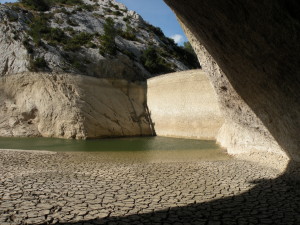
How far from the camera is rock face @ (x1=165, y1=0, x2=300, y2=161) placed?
452 centimetres

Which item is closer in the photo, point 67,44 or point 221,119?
point 221,119

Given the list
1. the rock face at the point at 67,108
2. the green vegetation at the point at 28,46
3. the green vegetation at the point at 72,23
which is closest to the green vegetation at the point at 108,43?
the green vegetation at the point at 72,23

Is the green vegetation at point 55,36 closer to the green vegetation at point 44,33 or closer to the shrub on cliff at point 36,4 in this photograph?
the green vegetation at point 44,33

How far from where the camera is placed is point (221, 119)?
20578 mm

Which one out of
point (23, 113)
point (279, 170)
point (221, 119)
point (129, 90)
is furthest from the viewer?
point (129, 90)

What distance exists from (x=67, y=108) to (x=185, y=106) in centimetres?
922

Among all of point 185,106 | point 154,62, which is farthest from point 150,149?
point 154,62

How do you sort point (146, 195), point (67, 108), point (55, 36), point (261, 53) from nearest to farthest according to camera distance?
point (261, 53) < point (146, 195) < point (67, 108) < point (55, 36)

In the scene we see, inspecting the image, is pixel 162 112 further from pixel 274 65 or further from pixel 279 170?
pixel 274 65

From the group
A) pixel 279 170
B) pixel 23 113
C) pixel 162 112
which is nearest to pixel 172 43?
pixel 162 112

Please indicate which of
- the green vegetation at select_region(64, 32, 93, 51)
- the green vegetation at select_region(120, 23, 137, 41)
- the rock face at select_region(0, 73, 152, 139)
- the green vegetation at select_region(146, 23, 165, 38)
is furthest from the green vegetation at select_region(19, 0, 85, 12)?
the rock face at select_region(0, 73, 152, 139)

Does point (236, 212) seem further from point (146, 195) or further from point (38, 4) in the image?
point (38, 4)

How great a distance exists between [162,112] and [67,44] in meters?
12.3

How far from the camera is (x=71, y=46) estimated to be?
29.3 metres
